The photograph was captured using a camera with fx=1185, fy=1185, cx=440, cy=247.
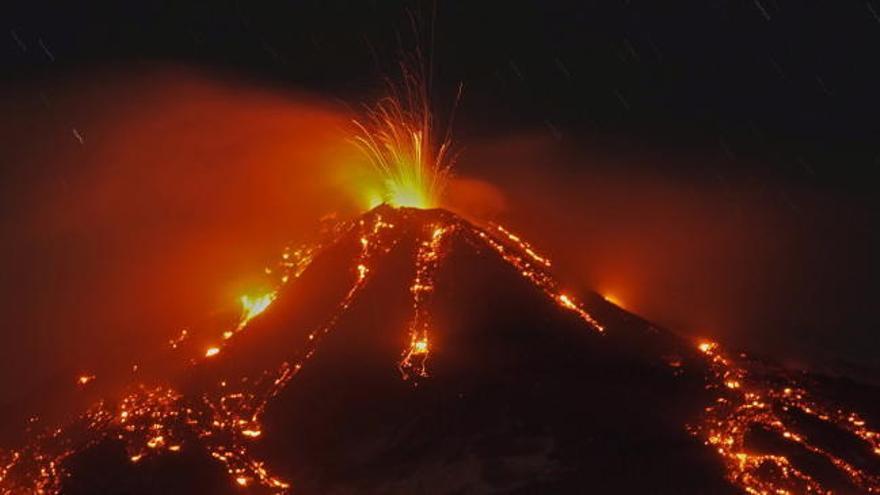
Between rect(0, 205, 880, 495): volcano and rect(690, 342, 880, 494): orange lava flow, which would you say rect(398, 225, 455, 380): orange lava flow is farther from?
rect(690, 342, 880, 494): orange lava flow

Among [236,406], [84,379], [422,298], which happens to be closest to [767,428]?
[422,298]

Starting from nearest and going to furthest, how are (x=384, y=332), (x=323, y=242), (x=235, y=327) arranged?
(x=384, y=332)
(x=235, y=327)
(x=323, y=242)

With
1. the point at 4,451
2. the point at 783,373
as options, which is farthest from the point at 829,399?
the point at 4,451

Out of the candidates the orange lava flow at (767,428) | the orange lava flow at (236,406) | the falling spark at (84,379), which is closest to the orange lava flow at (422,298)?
the orange lava flow at (236,406)

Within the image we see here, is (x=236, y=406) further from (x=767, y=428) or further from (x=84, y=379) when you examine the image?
(x=767, y=428)

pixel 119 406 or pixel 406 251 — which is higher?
pixel 406 251

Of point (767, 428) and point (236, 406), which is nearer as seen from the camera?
point (767, 428)

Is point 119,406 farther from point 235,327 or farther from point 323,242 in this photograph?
point 323,242

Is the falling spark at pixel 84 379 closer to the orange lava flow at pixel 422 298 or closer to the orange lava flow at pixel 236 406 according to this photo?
the orange lava flow at pixel 236 406
